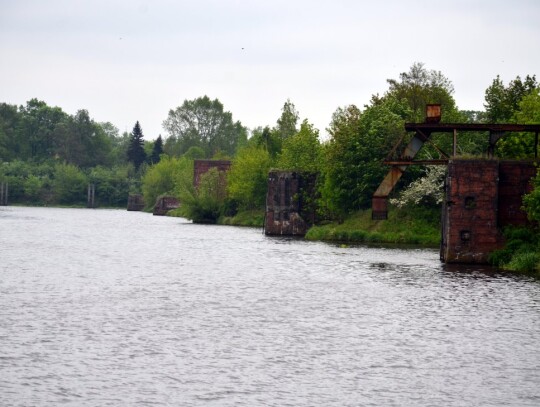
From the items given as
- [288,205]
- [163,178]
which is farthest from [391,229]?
[163,178]

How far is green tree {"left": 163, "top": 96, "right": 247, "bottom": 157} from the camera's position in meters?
185

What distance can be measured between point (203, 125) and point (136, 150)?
15.7 metres

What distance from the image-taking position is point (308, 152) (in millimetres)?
92438

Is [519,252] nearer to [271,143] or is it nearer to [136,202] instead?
[271,143]

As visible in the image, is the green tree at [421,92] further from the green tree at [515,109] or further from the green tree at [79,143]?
the green tree at [79,143]

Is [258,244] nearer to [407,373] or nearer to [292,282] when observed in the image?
[292,282]

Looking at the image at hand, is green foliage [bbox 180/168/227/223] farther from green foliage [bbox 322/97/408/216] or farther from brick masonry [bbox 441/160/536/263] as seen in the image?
brick masonry [bbox 441/160/536/263]

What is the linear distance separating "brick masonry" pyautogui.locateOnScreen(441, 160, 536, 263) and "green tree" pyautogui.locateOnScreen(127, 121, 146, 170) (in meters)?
149

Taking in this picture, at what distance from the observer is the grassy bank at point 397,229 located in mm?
66000

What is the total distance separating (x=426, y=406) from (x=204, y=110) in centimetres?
16879

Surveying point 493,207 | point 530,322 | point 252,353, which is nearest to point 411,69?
point 493,207

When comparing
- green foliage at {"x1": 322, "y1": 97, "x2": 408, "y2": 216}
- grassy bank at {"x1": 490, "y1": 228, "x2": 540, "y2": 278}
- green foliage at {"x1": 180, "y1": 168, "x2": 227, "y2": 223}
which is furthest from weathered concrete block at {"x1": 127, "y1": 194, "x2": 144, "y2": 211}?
grassy bank at {"x1": 490, "y1": 228, "x2": 540, "y2": 278}

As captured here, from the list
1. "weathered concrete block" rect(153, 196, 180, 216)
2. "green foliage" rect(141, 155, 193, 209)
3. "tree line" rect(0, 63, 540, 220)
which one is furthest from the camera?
"green foliage" rect(141, 155, 193, 209)

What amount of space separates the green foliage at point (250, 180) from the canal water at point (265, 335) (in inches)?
2005
